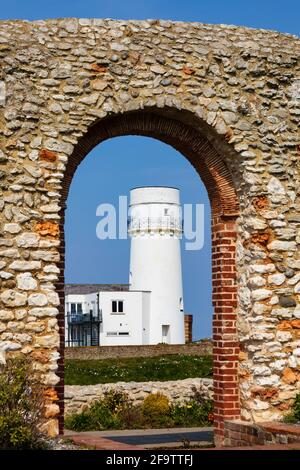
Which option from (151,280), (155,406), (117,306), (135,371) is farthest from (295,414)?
(117,306)

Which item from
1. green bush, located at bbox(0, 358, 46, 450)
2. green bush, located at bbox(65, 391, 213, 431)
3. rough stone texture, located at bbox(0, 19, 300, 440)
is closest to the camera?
green bush, located at bbox(0, 358, 46, 450)

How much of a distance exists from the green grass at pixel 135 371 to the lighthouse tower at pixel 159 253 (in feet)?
33.8

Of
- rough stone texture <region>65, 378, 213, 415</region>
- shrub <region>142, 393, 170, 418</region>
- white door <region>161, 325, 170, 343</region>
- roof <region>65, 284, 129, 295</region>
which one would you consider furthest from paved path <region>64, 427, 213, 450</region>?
roof <region>65, 284, 129, 295</region>

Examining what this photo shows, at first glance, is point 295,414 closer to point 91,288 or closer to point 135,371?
point 135,371

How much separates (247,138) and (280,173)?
63 cm

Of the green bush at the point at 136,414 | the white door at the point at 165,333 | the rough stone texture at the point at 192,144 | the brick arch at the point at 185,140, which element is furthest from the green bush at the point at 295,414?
the white door at the point at 165,333

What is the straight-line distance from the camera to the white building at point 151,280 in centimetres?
4225

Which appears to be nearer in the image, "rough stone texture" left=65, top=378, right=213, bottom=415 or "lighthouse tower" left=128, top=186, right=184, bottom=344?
"rough stone texture" left=65, top=378, right=213, bottom=415

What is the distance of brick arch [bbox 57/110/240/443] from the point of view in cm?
1131

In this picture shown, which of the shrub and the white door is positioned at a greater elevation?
the white door

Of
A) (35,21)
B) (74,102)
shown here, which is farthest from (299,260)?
(35,21)

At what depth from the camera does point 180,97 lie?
439 inches

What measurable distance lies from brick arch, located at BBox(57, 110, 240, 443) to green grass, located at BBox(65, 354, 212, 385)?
13280mm

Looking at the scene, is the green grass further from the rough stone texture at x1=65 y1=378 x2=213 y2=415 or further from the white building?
the white building
